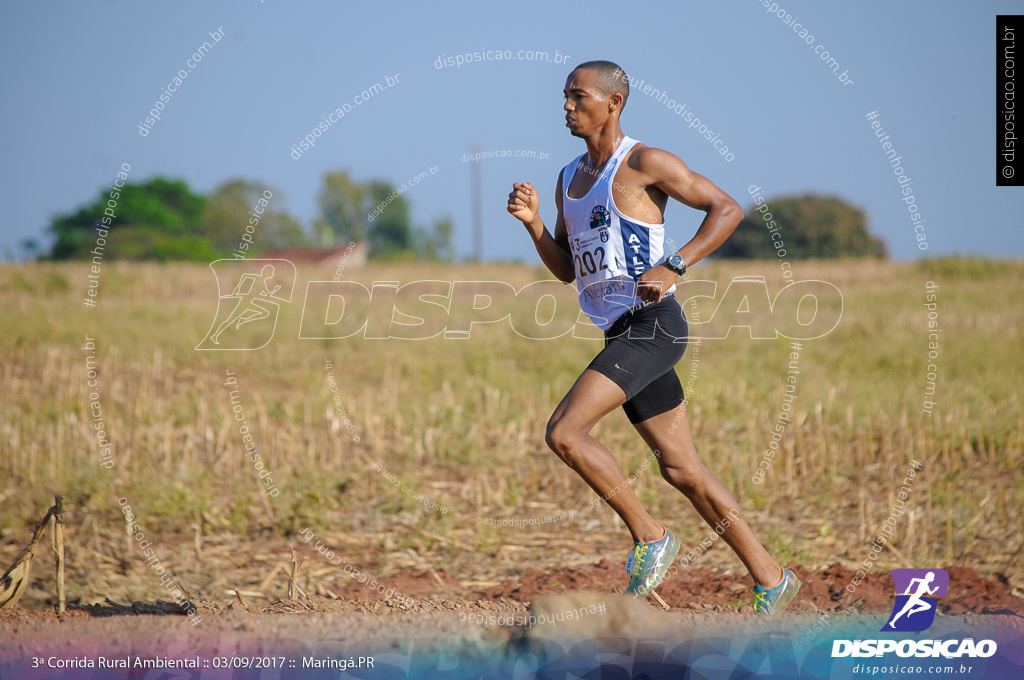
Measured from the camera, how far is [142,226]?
5225 centimetres

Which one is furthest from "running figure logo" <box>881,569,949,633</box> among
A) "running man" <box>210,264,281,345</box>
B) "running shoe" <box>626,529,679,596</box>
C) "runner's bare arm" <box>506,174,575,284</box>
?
"running man" <box>210,264,281,345</box>

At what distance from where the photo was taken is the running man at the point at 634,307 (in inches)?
141

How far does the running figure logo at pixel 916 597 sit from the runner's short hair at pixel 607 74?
98.7 inches

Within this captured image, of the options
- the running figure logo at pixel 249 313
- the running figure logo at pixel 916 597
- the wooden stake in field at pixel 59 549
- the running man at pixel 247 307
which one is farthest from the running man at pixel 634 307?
the running man at pixel 247 307

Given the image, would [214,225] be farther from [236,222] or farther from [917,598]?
[917,598]

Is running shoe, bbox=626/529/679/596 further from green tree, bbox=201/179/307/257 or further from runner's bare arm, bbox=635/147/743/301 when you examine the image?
green tree, bbox=201/179/307/257

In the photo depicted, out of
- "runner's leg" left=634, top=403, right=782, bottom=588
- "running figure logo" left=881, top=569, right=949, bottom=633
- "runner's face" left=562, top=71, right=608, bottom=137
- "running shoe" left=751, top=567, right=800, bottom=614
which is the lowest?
"running figure logo" left=881, top=569, right=949, bottom=633

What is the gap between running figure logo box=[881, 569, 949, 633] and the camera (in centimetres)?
353

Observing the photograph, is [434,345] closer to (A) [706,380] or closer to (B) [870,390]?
(A) [706,380]

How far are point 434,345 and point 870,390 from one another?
5.88 meters

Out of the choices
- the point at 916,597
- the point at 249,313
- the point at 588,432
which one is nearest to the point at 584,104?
the point at 588,432

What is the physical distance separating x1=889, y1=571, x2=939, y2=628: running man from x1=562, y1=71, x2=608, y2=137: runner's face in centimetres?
244

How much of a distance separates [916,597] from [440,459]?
12.9 feet

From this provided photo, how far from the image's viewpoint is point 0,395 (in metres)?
8.56
